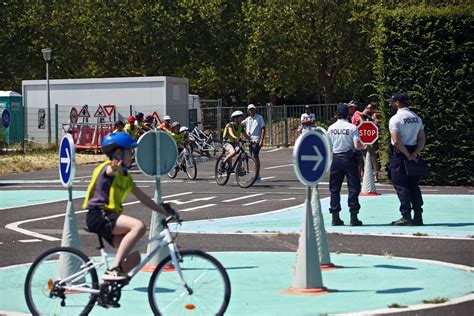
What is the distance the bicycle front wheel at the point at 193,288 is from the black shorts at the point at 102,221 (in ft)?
1.98

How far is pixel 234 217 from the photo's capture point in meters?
18.8

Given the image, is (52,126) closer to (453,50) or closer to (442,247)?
(453,50)

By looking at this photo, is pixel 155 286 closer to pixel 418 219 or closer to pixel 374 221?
pixel 418 219

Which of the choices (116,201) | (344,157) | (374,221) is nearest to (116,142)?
(116,201)

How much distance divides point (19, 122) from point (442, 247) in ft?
111

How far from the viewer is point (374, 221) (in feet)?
57.7

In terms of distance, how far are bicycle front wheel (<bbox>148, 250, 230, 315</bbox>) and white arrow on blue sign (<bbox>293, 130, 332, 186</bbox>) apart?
5.99 feet

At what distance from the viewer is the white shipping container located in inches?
1781

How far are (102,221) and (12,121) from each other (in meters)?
37.7

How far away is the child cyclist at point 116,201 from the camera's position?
30.2 feet

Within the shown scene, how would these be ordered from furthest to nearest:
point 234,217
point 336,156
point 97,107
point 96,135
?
1. point 97,107
2. point 96,135
3. point 234,217
4. point 336,156

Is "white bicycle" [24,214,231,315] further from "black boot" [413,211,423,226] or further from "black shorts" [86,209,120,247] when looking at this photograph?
"black boot" [413,211,423,226]

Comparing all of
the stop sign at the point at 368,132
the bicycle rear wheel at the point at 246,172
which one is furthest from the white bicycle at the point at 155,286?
the bicycle rear wheel at the point at 246,172

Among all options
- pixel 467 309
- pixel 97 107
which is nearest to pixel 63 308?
pixel 467 309
